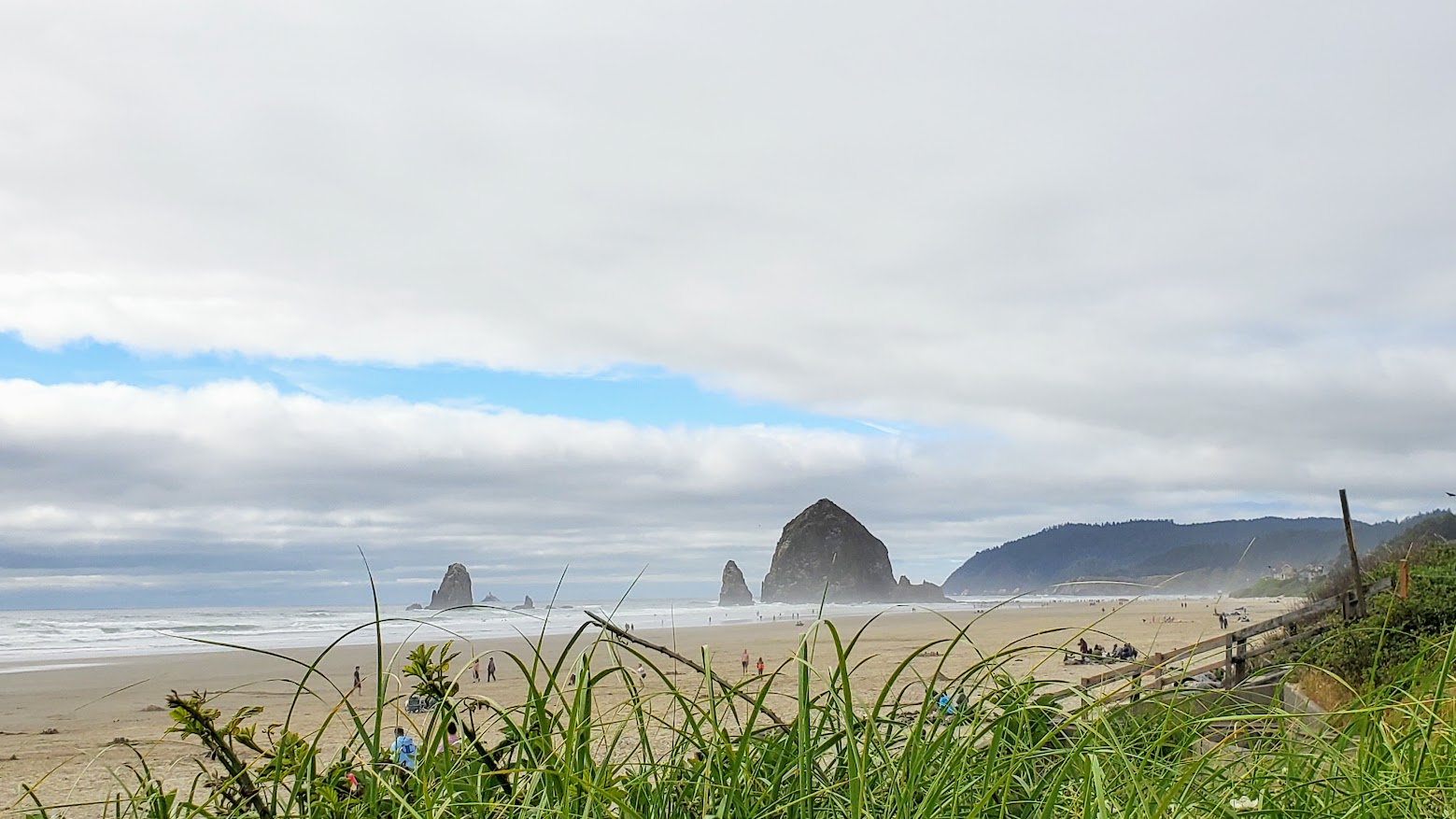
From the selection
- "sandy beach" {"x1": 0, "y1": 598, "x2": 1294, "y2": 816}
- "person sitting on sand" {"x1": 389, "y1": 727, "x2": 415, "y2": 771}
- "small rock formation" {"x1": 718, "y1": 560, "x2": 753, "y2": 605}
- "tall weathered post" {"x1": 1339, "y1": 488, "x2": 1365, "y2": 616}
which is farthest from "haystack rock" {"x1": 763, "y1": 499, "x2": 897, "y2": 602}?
"person sitting on sand" {"x1": 389, "y1": 727, "x2": 415, "y2": 771}

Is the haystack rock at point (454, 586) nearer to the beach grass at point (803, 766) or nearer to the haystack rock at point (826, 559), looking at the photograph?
the haystack rock at point (826, 559)

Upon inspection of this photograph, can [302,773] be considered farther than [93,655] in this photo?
No

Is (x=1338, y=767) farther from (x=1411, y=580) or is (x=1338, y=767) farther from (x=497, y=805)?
(x=1411, y=580)

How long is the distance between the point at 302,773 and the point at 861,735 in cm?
92

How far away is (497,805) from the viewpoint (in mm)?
1696

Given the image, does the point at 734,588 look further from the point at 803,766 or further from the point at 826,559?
the point at 803,766

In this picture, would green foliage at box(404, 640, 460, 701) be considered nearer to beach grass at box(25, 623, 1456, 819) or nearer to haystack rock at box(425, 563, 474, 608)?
beach grass at box(25, 623, 1456, 819)

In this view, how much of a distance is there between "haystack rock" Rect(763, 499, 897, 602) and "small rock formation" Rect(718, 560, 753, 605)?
11376 mm

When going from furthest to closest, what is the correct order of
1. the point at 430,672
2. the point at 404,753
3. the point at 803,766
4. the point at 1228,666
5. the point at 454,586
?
the point at 454,586 → the point at 1228,666 → the point at 404,753 → the point at 430,672 → the point at 803,766

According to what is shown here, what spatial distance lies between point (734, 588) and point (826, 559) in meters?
17.0

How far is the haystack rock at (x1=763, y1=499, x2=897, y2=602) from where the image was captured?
600 ft

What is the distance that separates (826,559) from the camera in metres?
181

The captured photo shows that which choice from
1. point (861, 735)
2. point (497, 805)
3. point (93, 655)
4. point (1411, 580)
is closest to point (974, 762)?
point (861, 735)

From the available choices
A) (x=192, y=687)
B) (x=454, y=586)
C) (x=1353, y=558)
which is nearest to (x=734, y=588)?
(x=454, y=586)
